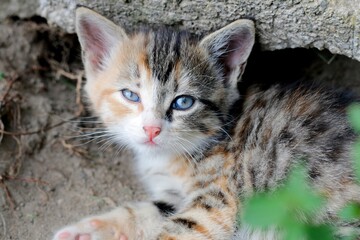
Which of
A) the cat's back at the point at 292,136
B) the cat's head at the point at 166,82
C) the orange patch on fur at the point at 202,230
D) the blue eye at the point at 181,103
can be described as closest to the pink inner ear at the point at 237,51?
the cat's head at the point at 166,82

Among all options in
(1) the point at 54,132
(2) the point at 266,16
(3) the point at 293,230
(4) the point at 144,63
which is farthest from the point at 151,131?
(3) the point at 293,230

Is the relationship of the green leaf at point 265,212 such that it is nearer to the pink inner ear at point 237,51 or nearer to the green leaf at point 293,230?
the green leaf at point 293,230

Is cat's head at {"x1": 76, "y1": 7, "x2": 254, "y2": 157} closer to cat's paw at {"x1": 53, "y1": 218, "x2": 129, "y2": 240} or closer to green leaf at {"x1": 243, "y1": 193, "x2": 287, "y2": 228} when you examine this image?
cat's paw at {"x1": 53, "y1": 218, "x2": 129, "y2": 240}

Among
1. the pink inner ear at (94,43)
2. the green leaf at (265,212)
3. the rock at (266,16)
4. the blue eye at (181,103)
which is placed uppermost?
the green leaf at (265,212)

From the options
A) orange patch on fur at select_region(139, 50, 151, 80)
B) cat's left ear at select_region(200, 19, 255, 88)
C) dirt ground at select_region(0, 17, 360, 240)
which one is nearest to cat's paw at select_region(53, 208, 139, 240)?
dirt ground at select_region(0, 17, 360, 240)

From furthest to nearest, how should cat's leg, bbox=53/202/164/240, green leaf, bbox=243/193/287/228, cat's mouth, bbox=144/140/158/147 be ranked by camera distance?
cat's leg, bbox=53/202/164/240 → cat's mouth, bbox=144/140/158/147 → green leaf, bbox=243/193/287/228

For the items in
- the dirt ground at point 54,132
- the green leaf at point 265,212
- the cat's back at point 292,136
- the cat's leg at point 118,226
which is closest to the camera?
the green leaf at point 265,212

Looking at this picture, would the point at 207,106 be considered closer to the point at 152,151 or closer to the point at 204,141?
the point at 204,141

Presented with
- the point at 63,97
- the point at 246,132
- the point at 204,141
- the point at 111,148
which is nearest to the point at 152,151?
the point at 204,141
